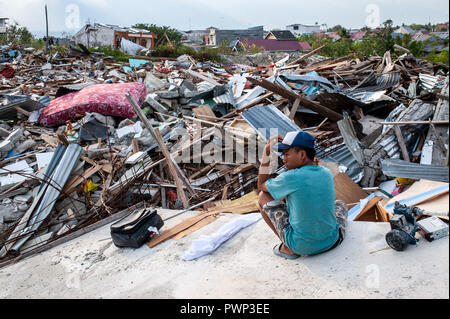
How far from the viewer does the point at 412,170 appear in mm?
4617

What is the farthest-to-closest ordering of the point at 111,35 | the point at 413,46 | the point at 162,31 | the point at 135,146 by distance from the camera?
1. the point at 162,31
2. the point at 111,35
3. the point at 413,46
4. the point at 135,146

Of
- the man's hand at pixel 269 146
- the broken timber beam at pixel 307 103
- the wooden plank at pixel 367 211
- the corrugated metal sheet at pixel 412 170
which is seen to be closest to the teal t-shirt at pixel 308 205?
the man's hand at pixel 269 146

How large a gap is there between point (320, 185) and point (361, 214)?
1.55 metres

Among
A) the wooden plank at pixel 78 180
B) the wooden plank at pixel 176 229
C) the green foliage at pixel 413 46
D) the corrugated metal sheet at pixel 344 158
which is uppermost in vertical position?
the green foliage at pixel 413 46

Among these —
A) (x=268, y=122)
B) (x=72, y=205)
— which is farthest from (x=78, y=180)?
(x=268, y=122)

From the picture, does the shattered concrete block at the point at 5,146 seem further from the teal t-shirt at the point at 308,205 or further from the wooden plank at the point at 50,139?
the teal t-shirt at the point at 308,205

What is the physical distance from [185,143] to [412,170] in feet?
12.3

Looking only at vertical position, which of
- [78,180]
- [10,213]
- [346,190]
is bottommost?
[10,213]

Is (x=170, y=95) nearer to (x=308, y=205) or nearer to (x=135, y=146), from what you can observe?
(x=135, y=146)

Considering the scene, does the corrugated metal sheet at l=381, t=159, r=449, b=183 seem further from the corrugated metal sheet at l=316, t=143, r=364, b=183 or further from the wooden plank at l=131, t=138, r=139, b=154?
the wooden plank at l=131, t=138, r=139, b=154

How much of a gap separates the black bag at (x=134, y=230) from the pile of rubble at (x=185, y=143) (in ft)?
3.29

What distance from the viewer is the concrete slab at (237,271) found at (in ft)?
7.83
